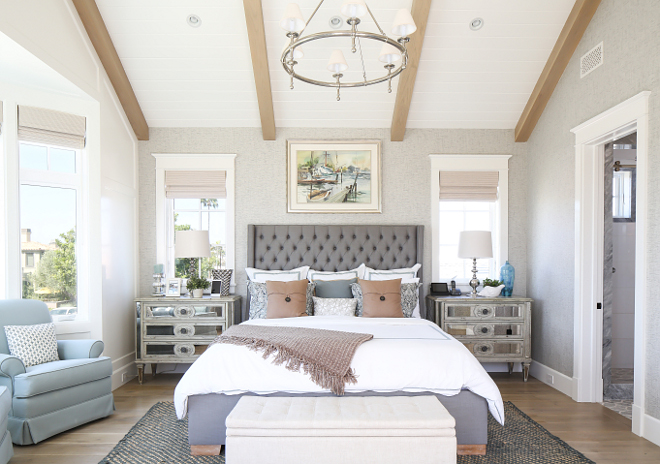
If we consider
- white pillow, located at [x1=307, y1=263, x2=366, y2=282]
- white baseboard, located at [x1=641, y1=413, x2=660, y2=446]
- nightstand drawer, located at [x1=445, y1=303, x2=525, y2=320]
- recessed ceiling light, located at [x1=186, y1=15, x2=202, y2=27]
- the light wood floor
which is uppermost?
recessed ceiling light, located at [x1=186, y1=15, x2=202, y2=27]

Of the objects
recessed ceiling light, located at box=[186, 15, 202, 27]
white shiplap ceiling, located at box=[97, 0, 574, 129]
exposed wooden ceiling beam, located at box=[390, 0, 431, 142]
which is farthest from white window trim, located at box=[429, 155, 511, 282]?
recessed ceiling light, located at box=[186, 15, 202, 27]

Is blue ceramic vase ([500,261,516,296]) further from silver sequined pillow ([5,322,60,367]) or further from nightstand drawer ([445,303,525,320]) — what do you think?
silver sequined pillow ([5,322,60,367])

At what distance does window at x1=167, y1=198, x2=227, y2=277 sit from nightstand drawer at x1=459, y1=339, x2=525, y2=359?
279cm

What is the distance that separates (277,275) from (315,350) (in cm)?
185

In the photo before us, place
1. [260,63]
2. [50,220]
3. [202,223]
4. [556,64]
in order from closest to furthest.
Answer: [50,220] → [260,63] → [556,64] → [202,223]

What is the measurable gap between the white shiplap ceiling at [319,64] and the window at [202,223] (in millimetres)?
875

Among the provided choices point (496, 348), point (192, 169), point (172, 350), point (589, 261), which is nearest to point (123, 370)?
point (172, 350)

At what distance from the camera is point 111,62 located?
4.39m

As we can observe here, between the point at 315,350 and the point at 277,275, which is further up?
the point at 277,275

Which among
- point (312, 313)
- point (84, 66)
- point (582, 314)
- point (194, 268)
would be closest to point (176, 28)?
point (84, 66)

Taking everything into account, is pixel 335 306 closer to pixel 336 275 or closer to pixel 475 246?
pixel 336 275

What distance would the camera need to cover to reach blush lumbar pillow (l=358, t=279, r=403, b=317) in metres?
4.34

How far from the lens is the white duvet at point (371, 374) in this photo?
3.02m

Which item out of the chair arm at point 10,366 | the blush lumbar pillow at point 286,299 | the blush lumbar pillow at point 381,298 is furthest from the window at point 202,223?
the chair arm at point 10,366
